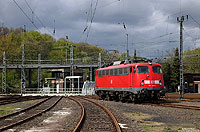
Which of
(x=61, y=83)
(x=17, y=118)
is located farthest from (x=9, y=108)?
(x=61, y=83)

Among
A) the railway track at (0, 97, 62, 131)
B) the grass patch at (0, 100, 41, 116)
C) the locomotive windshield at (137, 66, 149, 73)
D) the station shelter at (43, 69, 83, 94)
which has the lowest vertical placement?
the grass patch at (0, 100, 41, 116)

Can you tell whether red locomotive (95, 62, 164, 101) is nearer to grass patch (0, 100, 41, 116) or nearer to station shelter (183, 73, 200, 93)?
grass patch (0, 100, 41, 116)

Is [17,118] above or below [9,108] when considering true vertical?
above

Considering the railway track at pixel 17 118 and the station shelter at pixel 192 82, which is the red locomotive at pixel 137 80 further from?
the station shelter at pixel 192 82

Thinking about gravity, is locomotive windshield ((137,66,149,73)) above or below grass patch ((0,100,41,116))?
above

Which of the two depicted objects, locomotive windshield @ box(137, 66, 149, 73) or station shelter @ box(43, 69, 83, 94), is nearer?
locomotive windshield @ box(137, 66, 149, 73)

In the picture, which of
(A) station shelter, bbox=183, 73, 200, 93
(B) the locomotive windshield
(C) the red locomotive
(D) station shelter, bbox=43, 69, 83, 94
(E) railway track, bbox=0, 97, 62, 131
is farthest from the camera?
(A) station shelter, bbox=183, 73, 200, 93

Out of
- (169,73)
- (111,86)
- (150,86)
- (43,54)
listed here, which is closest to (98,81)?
(111,86)

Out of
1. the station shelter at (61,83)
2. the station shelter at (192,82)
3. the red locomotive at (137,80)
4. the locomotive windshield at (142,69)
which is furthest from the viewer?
the station shelter at (192,82)

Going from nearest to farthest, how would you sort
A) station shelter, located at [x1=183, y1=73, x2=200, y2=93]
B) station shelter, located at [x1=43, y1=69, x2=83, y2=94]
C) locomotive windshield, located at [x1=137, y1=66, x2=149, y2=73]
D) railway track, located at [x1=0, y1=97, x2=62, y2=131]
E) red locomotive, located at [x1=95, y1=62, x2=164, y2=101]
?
1. railway track, located at [x1=0, y1=97, x2=62, y2=131]
2. red locomotive, located at [x1=95, y1=62, x2=164, y2=101]
3. locomotive windshield, located at [x1=137, y1=66, x2=149, y2=73]
4. station shelter, located at [x1=43, y1=69, x2=83, y2=94]
5. station shelter, located at [x1=183, y1=73, x2=200, y2=93]

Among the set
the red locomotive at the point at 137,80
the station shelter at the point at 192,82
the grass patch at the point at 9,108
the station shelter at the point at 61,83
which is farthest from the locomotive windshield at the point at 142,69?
the station shelter at the point at 192,82

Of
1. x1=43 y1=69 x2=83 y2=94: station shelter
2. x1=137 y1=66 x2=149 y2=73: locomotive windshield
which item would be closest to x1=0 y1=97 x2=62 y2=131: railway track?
x1=137 y1=66 x2=149 y2=73: locomotive windshield

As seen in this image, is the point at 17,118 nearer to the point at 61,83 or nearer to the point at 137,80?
the point at 137,80

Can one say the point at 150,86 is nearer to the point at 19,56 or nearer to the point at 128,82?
the point at 128,82
